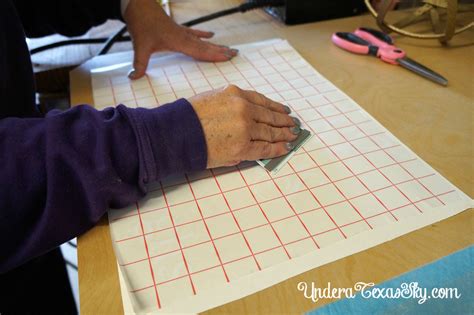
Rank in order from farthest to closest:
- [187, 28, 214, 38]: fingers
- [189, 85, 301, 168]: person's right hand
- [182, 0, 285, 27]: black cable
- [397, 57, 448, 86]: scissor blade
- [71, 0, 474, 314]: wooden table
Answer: [182, 0, 285, 27]: black cable < [187, 28, 214, 38]: fingers < [397, 57, 448, 86]: scissor blade < [189, 85, 301, 168]: person's right hand < [71, 0, 474, 314]: wooden table

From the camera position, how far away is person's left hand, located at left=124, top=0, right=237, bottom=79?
73 cm

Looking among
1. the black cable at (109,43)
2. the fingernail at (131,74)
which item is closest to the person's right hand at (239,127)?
the fingernail at (131,74)

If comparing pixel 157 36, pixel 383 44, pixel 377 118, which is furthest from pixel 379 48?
pixel 157 36

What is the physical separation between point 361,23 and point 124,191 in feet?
2.48

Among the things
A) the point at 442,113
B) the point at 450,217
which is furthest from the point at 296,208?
the point at 442,113

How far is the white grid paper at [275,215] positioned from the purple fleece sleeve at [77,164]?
1.7 inches

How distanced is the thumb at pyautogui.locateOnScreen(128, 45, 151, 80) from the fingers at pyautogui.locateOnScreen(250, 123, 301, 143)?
33 centimetres

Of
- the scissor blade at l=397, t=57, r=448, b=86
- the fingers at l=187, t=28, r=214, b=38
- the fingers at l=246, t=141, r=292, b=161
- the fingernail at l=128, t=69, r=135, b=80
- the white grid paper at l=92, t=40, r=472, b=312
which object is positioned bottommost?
the white grid paper at l=92, t=40, r=472, b=312

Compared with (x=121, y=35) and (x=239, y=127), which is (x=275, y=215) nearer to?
(x=239, y=127)

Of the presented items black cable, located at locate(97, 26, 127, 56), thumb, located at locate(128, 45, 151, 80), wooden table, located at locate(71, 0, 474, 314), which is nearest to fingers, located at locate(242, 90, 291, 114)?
wooden table, located at locate(71, 0, 474, 314)

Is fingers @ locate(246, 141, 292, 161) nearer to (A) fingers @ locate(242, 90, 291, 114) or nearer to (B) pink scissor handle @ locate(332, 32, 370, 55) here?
(A) fingers @ locate(242, 90, 291, 114)

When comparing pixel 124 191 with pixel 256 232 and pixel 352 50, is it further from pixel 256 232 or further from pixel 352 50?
pixel 352 50

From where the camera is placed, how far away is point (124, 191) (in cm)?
41

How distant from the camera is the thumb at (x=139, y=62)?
2.29 ft
